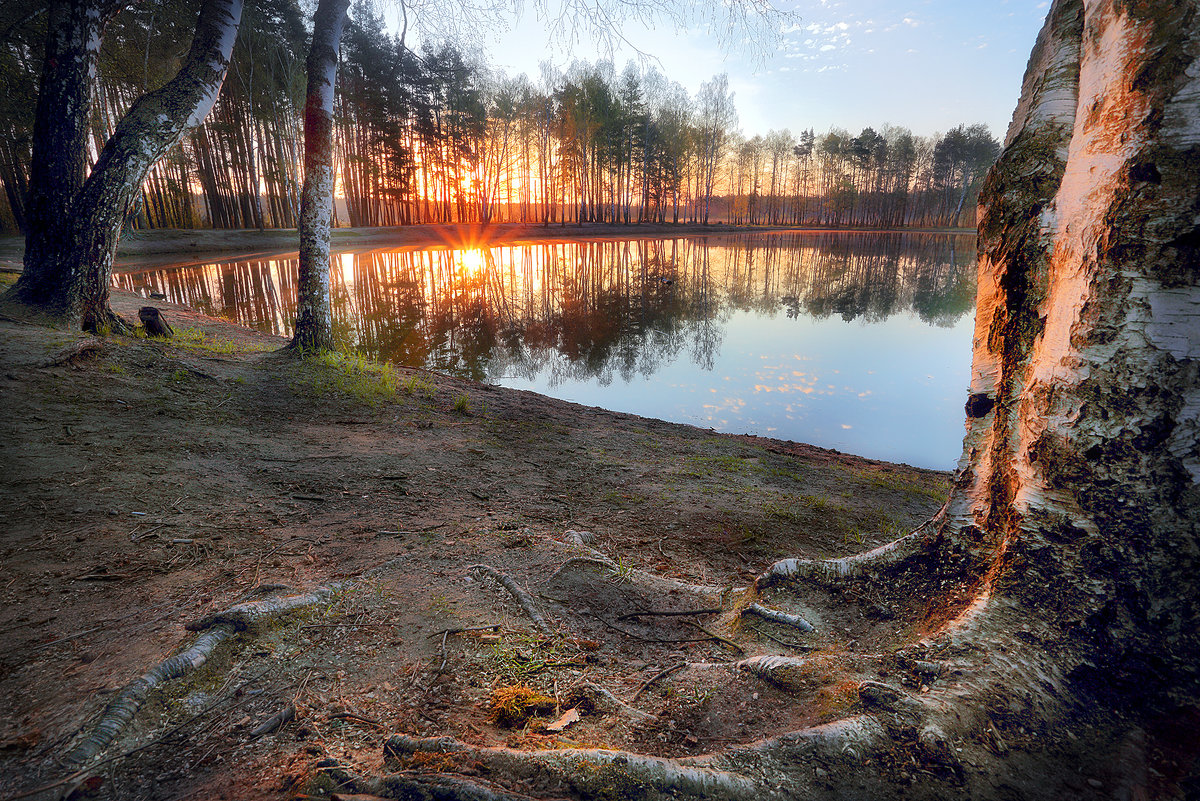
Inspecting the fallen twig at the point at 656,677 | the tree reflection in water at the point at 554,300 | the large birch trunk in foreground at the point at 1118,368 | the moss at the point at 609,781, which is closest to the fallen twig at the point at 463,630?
the fallen twig at the point at 656,677

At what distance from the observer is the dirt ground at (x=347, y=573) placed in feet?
5.44

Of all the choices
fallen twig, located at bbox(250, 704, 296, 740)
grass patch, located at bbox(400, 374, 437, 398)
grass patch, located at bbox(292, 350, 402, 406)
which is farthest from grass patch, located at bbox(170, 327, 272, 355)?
fallen twig, located at bbox(250, 704, 296, 740)

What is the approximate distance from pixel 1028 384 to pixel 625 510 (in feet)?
9.79

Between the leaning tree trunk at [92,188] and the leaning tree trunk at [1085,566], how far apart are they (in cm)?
750

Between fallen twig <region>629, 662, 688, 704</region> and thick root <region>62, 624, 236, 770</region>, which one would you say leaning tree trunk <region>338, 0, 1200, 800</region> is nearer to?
fallen twig <region>629, 662, 688, 704</region>

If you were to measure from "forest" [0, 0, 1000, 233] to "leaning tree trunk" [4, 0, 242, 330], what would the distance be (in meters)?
0.65

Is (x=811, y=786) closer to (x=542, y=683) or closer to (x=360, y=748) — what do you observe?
(x=542, y=683)

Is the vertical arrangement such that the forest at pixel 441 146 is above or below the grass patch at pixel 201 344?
above

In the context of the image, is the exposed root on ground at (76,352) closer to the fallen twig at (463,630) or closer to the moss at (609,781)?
the fallen twig at (463,630)

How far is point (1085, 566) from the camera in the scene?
1.67 meters

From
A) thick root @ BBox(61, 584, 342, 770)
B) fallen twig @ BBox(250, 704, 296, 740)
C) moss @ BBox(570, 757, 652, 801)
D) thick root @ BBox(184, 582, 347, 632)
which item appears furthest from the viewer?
thick root @ BBox(184, 582, 347, 632)

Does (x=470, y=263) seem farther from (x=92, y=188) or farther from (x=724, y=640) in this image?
(x=724, y=640)

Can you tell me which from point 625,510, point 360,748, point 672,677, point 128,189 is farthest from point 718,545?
point 128,189

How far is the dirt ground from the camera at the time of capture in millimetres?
1659
